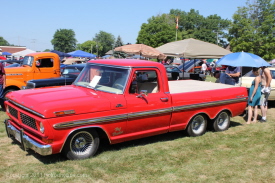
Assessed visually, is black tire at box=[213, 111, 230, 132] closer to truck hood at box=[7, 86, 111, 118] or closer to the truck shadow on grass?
the truck shadow on grass

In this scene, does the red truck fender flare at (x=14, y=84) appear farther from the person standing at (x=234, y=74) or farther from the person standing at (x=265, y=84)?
the person standing at (x=265, y=84)

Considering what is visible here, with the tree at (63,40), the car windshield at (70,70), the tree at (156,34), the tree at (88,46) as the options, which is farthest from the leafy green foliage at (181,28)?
the tree at (63,40)

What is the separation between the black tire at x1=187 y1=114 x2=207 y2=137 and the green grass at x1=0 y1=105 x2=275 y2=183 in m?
0.18

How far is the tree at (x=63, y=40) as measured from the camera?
426ft

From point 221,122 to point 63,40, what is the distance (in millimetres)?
131533

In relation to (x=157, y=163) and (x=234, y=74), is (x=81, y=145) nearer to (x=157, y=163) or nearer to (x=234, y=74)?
(x=157, y=163)

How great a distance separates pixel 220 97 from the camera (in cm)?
692

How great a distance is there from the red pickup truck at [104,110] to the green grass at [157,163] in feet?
1.04

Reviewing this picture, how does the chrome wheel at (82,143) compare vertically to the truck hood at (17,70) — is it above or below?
below

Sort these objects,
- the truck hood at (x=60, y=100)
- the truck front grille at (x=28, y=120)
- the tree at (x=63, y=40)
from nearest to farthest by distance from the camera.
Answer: the truck hood at (x=60, y=100), the truck front grille at (x=28, y=120), the tree at (x=63, y=40)

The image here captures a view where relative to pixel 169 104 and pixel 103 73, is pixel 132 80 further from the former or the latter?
pixel 169 104

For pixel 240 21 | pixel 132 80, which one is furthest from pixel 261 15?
pixel 132 80

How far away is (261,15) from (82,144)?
32922mm

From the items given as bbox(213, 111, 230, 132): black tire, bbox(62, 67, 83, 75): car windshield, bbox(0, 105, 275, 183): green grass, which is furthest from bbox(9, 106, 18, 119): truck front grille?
bbox(62, 67, 83, 75): car windshield
